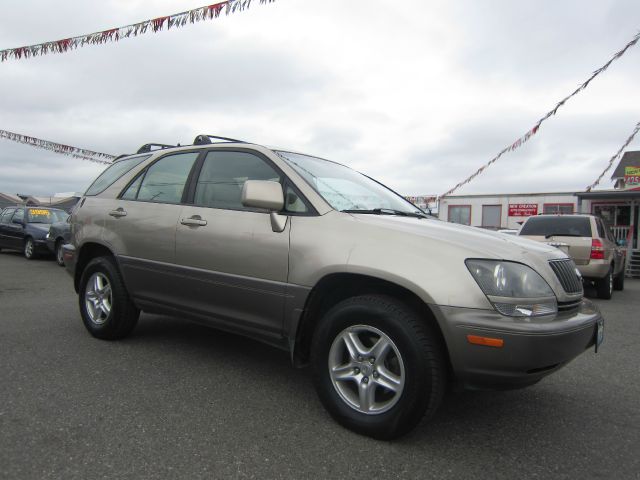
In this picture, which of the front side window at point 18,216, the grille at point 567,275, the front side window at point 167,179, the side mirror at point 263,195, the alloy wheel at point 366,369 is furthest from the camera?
the front side window at point 18,216

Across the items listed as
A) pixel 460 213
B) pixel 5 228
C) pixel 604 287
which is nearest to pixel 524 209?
pixel 460 213

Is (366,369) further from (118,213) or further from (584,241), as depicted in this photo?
(584,241)

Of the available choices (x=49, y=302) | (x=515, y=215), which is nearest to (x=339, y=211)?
(x=49, y=302)

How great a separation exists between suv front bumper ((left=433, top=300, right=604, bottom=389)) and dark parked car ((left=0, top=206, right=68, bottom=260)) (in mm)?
12267

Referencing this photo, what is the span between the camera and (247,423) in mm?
2645

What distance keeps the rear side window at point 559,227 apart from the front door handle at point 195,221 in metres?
6.99

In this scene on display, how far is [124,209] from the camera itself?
401cm

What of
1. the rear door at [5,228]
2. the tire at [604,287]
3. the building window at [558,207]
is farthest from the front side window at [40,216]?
the building window at [558,207]

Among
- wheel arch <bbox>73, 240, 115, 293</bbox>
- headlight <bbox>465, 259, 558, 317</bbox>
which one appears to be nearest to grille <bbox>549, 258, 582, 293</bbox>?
headlight <bbox>465, 259, 558, 317</bbox>

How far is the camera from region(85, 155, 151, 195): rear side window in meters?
4.32

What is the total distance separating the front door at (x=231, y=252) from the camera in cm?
295

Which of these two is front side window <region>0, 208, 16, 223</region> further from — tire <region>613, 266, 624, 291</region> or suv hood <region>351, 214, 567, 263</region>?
tire <region>613, 266, 624, 291</region>

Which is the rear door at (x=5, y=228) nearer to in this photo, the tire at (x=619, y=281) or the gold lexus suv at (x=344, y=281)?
the gold lexus suv at (x=344, y=281)

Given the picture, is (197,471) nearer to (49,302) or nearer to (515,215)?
(49,302)
